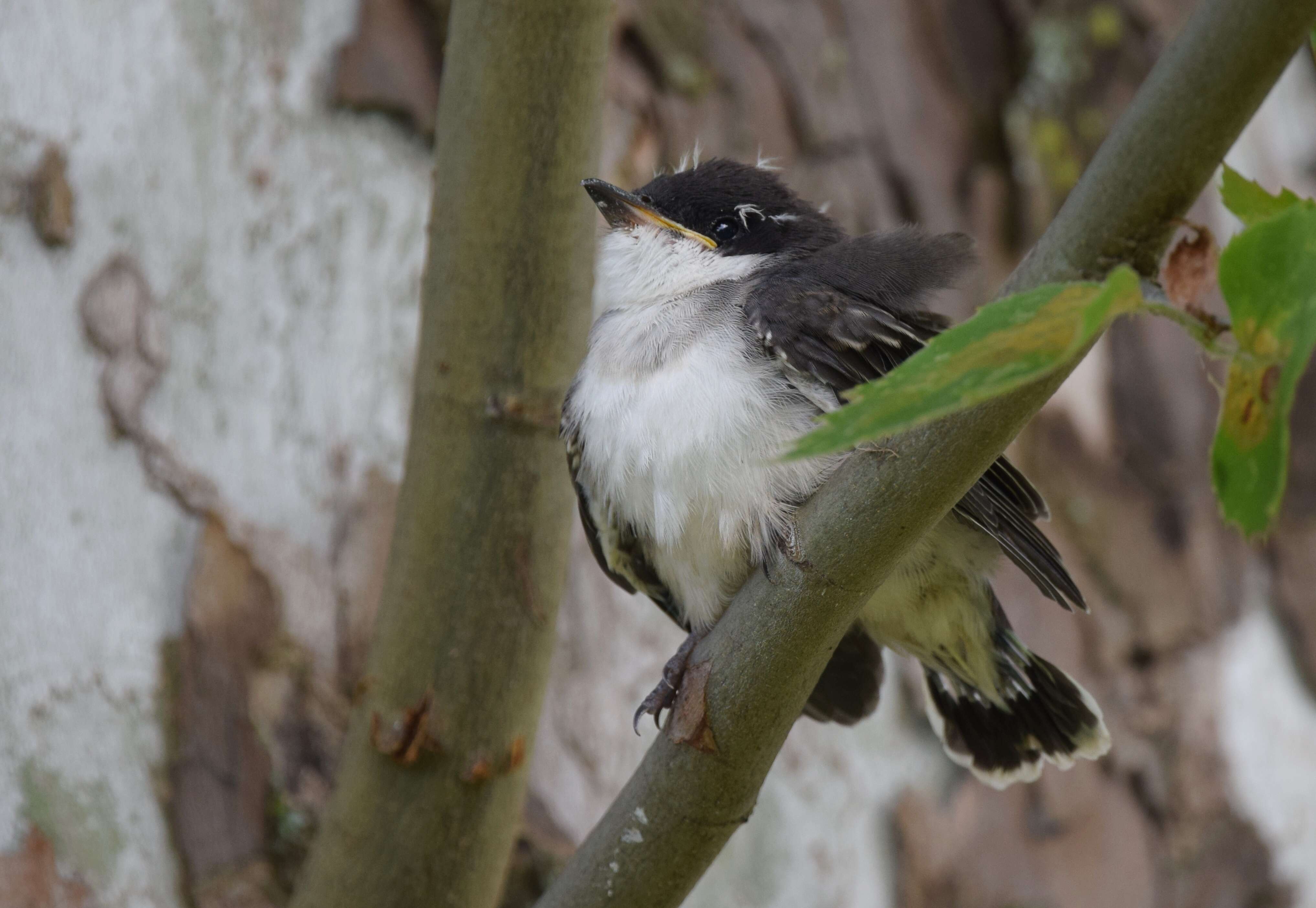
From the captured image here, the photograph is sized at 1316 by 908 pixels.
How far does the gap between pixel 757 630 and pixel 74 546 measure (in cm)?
171

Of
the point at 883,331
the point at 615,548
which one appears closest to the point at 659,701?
the point at 615,548

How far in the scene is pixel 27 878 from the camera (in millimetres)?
2359

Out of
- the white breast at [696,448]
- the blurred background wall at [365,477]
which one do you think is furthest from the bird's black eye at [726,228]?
the blurred background wall at [365,477]

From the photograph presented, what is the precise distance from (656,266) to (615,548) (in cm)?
65

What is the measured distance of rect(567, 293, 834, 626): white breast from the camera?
7.06 feet

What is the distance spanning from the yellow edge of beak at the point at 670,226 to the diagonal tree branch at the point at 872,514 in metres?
1.24

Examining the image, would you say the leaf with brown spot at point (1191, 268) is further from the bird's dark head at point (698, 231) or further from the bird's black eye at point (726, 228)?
the bird's black eye at point (726, 228)

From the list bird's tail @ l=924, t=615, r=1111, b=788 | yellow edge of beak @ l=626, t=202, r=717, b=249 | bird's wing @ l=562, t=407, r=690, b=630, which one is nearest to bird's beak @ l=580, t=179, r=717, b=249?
yellow edge of beak @ l=626, t=202, r=717, b=249

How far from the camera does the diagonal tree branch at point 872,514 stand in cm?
114

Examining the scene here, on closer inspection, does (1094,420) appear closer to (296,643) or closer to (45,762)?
(296,643)

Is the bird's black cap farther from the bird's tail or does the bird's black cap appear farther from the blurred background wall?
the bird's tail

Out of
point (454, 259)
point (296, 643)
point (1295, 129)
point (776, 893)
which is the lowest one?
point (776, 893)

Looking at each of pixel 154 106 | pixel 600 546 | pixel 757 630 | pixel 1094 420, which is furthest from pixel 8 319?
pixel 1094 420

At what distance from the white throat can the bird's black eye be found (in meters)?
0.07
